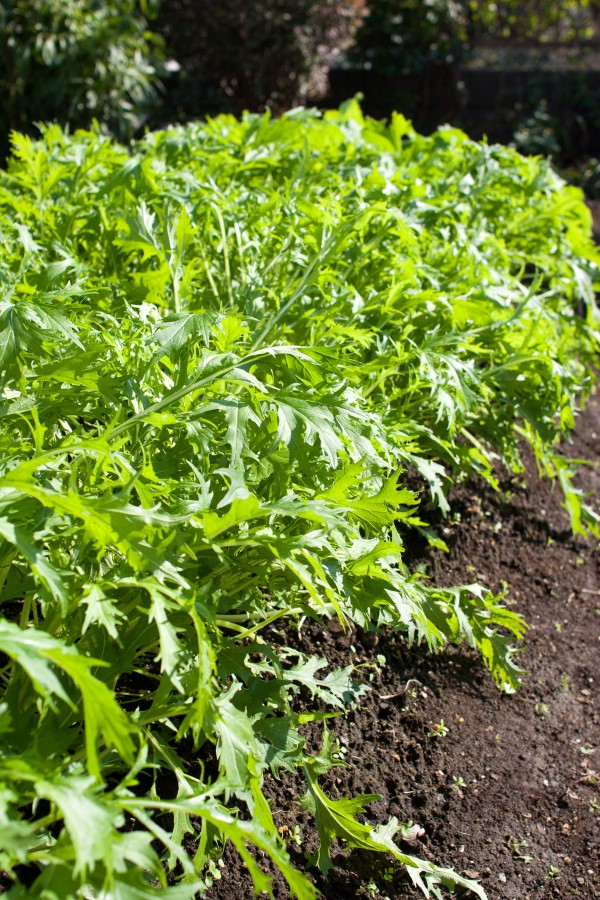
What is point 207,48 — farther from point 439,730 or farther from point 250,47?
point 439,730

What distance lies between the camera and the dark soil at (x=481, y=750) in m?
2.36

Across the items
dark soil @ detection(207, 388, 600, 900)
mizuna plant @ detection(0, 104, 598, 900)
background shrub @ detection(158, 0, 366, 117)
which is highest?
background shrub @ detection(158, 0, 366, 117)

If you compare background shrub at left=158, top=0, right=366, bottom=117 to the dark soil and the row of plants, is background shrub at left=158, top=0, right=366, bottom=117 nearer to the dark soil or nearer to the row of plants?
the row of plants

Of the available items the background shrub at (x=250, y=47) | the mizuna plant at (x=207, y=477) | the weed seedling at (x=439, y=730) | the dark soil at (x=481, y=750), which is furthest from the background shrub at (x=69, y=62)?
the weed seedling at (x=439, y=730)

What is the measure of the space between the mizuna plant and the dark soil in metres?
0.12

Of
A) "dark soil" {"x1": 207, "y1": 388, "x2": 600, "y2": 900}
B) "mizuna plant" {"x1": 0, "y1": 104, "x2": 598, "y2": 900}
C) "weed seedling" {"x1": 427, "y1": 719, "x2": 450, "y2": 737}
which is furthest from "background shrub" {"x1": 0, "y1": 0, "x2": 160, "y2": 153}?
"weed seedling" {"x1": 427, "y1": 719, "x2": 450, "y2": 737}

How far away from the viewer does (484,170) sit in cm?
402

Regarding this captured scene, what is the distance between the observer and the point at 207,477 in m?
2.00

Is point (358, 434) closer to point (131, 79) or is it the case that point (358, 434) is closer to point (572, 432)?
point (572, 432)

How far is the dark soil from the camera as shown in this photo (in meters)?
2.36

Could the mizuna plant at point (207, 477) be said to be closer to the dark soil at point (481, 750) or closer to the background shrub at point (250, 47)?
the dark soil at point (481, 750)

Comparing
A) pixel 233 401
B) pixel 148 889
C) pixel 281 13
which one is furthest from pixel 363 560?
pixel 281 13

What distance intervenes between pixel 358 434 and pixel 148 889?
1088 millimetres

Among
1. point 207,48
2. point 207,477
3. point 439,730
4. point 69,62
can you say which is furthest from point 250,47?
point 207,477
